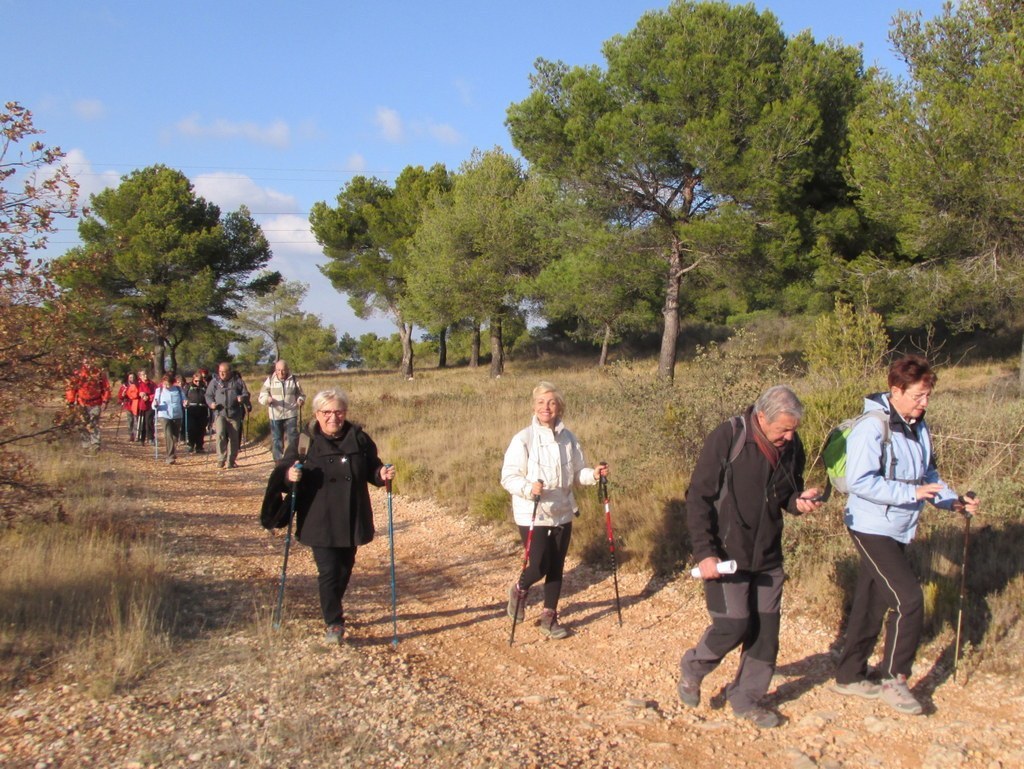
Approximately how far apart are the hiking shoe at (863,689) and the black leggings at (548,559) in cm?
193

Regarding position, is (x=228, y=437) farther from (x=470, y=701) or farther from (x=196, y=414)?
(x=470, y=701)

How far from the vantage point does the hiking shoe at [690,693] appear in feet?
14.5

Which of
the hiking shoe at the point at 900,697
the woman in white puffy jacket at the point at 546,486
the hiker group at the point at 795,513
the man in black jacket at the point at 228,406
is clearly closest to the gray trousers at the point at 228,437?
the man in black jacket at the point at 228,406

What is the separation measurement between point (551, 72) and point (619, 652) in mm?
17994

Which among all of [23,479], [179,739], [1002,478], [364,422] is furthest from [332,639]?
[364,422]

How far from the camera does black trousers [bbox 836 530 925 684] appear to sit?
4219mm

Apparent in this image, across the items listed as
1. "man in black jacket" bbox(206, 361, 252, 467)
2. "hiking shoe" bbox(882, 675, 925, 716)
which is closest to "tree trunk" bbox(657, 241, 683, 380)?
"man in black jacket" bbox(206, 361, 252, 467)

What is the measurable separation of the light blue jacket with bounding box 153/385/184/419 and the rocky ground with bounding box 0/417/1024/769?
8.64 m

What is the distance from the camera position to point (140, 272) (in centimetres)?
3481

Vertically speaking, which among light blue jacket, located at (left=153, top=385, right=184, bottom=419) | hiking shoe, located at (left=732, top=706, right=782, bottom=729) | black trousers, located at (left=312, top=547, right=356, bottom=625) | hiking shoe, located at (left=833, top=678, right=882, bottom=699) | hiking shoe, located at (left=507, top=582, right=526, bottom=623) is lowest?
hiking shoe, located at (left=732, top=706, right=782, bottom=729)

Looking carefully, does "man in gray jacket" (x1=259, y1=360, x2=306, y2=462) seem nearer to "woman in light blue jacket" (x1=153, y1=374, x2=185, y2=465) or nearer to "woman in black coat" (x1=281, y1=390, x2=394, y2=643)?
"woman in light blue jacket" (x1=153, y1=374, x2=185, y2=465)

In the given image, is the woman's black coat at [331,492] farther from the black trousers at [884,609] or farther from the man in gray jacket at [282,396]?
the man in gray jacket at [282,396]

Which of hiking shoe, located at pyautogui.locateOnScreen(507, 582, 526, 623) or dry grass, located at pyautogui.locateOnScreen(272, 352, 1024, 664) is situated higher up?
dry grass, located at pyautogui.locateOnScreen(272, 352, 1024, 664)

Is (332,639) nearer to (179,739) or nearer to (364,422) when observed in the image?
(179,739)
